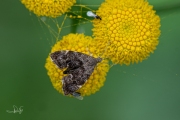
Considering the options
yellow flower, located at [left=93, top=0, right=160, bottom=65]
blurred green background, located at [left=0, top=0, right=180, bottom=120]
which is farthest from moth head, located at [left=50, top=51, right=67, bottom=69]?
blurred green background, located at [left=0, top=0, right=180, bottom=120]

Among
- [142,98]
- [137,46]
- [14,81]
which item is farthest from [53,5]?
[142,98]

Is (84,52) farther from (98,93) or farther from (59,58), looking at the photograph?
(98,93)

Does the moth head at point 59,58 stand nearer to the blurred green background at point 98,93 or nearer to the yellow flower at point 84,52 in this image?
the yellow flower at point 84,52

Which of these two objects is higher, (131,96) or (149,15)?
(149,15)

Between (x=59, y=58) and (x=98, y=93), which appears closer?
(x=59, y=58)

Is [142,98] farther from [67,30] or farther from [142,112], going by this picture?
[67,30]

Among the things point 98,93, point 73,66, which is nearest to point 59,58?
point 73,66
